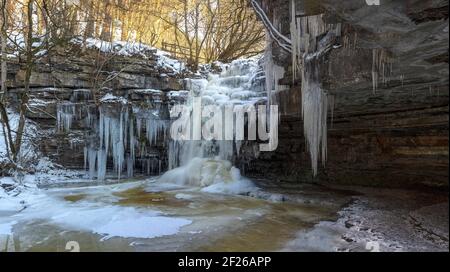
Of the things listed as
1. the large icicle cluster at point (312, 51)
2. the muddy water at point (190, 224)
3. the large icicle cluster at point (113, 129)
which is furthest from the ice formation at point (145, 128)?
the large icicle cluster at point (312, 51)

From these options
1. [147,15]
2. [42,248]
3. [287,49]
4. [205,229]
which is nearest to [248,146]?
[287,49]

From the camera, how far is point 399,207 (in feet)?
19.6

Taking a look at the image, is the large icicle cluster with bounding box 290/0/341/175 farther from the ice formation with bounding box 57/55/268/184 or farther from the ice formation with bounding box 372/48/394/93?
the ice formation with bounding box 57/55/268/184

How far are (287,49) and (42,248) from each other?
4.70m

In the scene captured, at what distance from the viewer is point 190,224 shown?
515 cm

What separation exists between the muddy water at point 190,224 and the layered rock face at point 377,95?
2067mm

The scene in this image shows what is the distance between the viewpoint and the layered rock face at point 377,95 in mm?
3865

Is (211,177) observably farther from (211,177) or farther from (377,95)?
(377,95)

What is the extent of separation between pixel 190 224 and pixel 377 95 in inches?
140

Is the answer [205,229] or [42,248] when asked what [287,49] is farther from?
[42,248]

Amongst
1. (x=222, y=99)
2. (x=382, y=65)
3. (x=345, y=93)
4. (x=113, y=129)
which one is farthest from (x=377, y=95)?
(x=113, y=129)

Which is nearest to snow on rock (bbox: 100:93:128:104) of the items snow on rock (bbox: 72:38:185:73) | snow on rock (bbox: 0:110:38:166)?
snow on rock (bbox: 72:38:185:73)

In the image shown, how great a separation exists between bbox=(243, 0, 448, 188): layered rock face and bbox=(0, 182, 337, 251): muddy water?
2.07 m

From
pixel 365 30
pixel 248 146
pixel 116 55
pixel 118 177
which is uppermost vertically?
pixel 116 55
